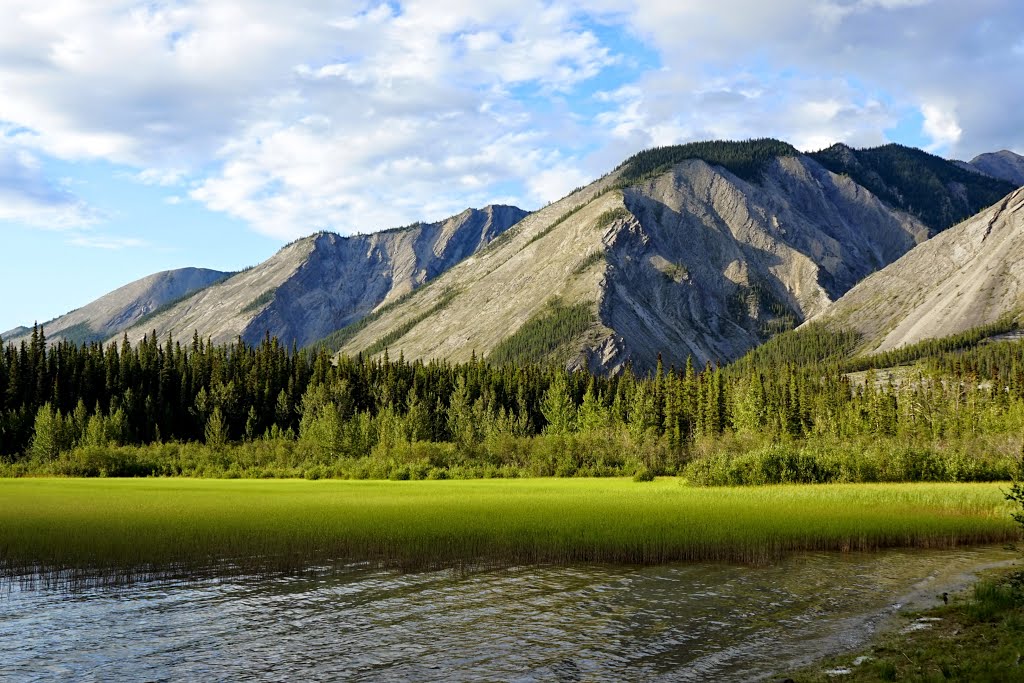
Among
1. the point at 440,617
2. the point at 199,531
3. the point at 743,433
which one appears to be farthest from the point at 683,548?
the point at 743,433

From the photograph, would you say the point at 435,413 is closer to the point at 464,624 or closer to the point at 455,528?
the point at 455,528

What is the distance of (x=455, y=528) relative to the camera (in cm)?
3938

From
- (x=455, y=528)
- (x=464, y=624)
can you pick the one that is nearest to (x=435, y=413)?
(x=455, y=528)

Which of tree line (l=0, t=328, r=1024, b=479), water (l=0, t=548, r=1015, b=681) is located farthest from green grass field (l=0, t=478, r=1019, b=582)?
tree line (l=0, t=328, r=1024, b=479)

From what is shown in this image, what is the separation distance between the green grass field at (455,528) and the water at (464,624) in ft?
11.1

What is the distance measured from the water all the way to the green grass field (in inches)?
133

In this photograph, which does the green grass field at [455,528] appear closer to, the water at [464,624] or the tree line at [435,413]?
the water at [464,624]

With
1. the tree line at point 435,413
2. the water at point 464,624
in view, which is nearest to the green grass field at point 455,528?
the water at point 464,624

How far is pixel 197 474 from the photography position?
10038cm

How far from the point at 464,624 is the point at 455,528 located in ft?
57.7

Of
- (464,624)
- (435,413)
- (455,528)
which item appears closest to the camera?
(464,624)

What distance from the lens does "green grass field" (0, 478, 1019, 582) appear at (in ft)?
105

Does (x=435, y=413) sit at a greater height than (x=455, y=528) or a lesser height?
greater

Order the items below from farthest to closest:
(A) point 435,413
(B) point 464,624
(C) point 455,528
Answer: (A) point 435,413 → (C) point 455,528 → (B) point 464,624
